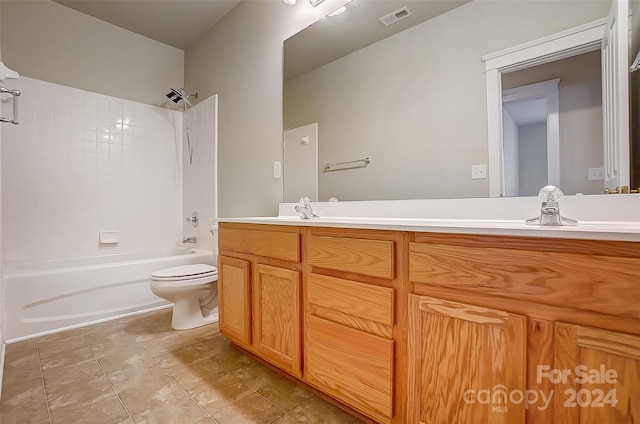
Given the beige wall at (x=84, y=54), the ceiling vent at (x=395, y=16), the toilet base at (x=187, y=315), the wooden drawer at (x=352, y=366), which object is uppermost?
the beige wall at (x=84, y=54)

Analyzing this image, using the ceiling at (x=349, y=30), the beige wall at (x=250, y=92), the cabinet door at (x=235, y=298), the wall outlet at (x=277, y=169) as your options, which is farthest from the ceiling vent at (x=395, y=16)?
the cabinet door at (x=235, y=298)

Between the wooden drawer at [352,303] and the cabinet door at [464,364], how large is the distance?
3.7 inches

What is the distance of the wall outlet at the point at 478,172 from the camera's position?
49.3 inches

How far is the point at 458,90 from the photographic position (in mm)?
1337

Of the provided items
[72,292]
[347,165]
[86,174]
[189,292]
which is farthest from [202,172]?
[347,165]

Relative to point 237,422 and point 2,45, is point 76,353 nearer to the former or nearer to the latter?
point 237,422

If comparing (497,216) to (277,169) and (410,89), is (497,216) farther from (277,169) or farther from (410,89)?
(277,169)

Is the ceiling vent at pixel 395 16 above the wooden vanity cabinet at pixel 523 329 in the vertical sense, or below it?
above

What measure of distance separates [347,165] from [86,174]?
94.5 inches

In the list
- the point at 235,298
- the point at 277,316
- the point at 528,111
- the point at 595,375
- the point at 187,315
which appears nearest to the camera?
the point at 595,375

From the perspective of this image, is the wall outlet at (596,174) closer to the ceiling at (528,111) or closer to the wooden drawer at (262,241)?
the ceiling at (528,111)

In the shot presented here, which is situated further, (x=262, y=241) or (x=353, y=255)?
(x=262, y=241)

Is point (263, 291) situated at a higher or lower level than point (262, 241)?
lower

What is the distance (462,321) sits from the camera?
84cm
